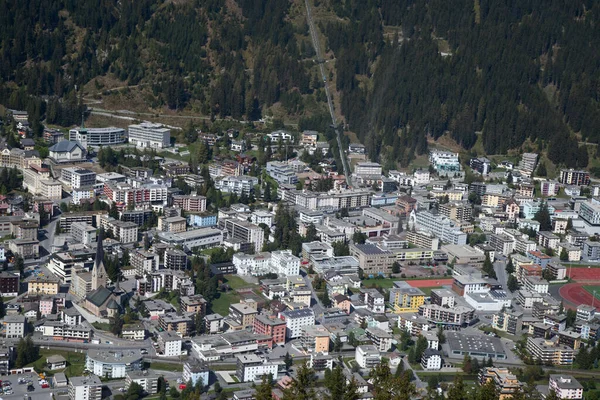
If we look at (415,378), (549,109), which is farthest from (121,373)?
(549,109)

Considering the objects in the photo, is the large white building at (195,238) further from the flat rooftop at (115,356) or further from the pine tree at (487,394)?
the pine tree at (487,394)

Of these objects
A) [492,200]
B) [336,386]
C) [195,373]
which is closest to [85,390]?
[195,373]

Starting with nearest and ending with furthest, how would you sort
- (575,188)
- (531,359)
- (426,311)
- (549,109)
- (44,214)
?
(531,359), (426,311), (44,214), (575,188), (549,109)

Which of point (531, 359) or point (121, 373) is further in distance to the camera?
point (531, 359)

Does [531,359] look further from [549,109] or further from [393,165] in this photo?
[549,109]

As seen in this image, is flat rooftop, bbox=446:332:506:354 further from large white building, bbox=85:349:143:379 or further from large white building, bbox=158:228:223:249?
large white building, bbox=158:228:223:249

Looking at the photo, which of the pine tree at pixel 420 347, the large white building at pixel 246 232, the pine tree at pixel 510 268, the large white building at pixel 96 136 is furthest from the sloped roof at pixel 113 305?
the large white building at pixel 96 136

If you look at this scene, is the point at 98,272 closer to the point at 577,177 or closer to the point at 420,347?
the point at 420,347
